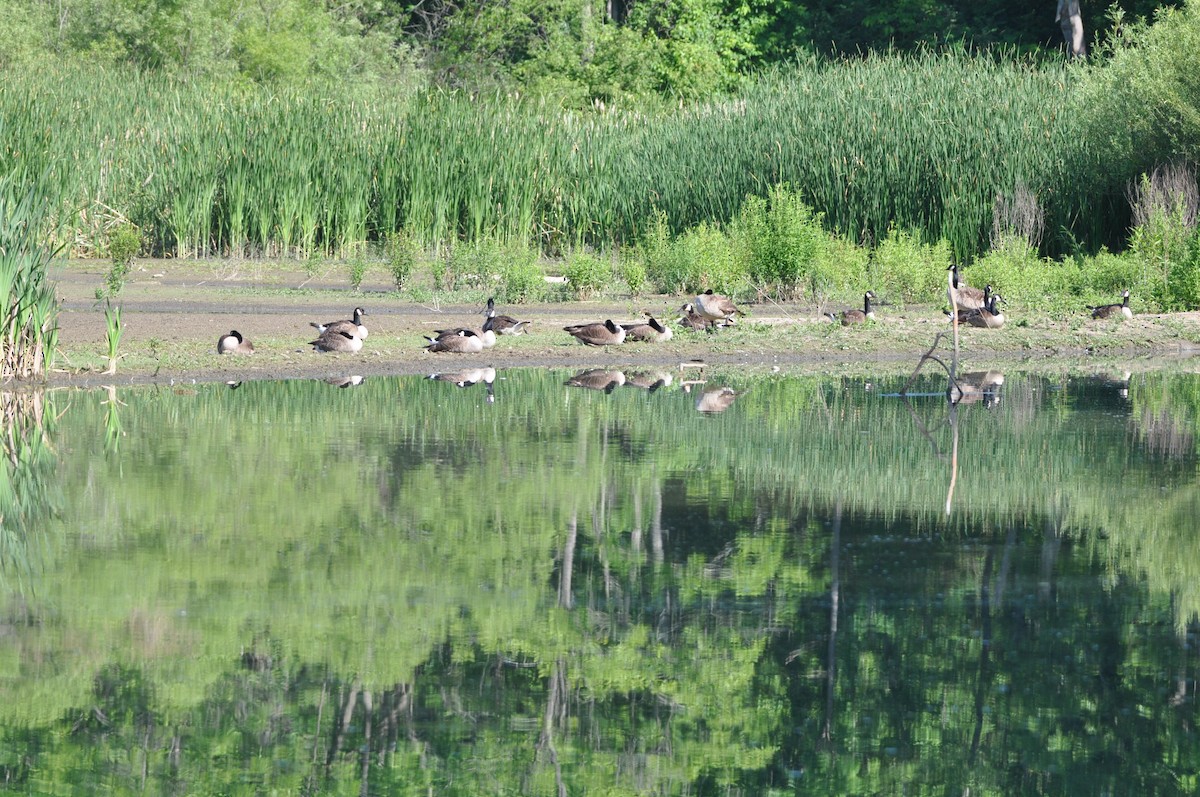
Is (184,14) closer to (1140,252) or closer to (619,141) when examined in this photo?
(619,141)

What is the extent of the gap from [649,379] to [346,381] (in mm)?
3066

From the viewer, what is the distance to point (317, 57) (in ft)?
148

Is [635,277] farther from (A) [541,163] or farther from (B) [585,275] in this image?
(A) [541,163]

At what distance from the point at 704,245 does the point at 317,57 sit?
77.5 ft

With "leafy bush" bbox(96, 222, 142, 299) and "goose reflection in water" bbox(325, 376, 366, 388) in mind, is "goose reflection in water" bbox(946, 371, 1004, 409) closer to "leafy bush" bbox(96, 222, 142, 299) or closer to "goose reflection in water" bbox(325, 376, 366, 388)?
"goose reflection in water" bbox(325, 376, 366, 388)

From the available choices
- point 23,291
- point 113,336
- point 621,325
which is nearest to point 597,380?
point 621,325

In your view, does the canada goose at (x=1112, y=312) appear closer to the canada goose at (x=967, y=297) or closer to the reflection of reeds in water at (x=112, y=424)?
the canada goose at (x=967, y=297)

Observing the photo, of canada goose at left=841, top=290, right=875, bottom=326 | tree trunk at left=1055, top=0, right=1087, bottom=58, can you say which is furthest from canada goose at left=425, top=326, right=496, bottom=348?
tree trunk at left=1055, top=0, right=1087, bottom=58

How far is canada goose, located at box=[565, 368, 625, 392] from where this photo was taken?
16.8 m

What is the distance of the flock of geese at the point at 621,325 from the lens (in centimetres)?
1781

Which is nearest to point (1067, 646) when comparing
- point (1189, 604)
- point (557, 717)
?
point (1189, 604)

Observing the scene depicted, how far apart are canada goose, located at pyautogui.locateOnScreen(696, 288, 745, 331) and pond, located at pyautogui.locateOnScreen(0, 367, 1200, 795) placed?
21.2 feet

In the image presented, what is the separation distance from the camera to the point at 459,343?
1830 centimetres

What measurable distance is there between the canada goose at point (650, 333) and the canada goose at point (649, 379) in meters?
1.20
